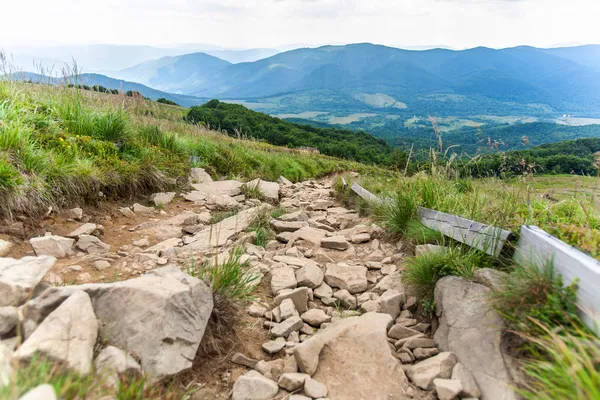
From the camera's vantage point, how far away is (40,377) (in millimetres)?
1985

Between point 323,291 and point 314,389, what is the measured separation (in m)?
1.80

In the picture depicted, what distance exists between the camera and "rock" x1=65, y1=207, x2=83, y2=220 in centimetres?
621

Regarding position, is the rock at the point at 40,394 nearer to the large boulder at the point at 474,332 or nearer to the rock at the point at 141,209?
the large boulder at the point at 474,332

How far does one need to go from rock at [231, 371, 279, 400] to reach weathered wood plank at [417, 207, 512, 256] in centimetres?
260

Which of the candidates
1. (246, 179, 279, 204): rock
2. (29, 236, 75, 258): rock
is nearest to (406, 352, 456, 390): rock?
(29, 236, 75, 258): rock

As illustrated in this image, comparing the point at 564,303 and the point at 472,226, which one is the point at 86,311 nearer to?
the point at 564,303

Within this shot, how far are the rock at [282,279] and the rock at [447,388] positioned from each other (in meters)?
2.08

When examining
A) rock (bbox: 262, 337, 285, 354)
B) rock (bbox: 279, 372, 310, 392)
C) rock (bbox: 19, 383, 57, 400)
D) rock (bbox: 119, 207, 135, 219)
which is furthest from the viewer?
rock (bbox: 119, 207, 135, 219)

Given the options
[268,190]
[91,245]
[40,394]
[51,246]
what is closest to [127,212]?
[91,245]

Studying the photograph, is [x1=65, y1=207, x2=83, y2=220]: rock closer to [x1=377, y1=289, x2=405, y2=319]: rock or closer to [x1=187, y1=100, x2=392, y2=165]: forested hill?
[x1=377, y1=289, x2=405, y2=319]: rock

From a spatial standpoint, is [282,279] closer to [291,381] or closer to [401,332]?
[401,332]

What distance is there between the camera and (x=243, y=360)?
3.30 metres

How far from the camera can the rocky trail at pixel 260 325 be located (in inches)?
101

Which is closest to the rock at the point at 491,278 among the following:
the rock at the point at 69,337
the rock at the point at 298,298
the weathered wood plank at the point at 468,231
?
the weathered wood plank at the point at 468,231
